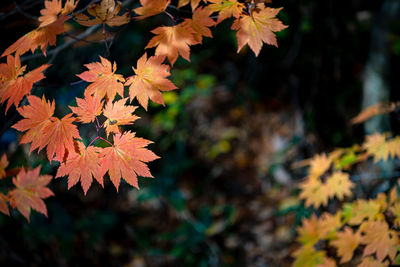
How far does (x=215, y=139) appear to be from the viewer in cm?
486

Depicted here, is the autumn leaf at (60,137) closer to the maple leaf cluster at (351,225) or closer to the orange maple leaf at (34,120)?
the orange maple leaf at (34,120)

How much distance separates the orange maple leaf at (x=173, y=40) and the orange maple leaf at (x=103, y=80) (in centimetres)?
22

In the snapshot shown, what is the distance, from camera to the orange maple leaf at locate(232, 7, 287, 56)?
119cm

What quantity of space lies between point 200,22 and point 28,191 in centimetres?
132

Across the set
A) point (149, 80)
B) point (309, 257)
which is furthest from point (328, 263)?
point (149, 80)

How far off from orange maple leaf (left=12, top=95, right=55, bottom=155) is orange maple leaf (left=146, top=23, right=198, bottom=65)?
522 mm

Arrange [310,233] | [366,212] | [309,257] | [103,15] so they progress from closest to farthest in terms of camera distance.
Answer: [103,15] < [366,212] < [309,257] < [310,233]

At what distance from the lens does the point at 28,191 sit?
1.53 metres

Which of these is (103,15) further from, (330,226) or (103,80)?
(330,226)

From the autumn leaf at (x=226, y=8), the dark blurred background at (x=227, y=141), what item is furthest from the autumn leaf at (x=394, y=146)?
the autumn leaf at (x=226, y=8)

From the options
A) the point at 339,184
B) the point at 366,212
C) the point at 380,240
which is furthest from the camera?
the point at 339,184

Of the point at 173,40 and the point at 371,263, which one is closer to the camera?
the point at 173,40

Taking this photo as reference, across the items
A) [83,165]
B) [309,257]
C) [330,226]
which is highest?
[83,165]

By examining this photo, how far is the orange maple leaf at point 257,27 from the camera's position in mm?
1188
